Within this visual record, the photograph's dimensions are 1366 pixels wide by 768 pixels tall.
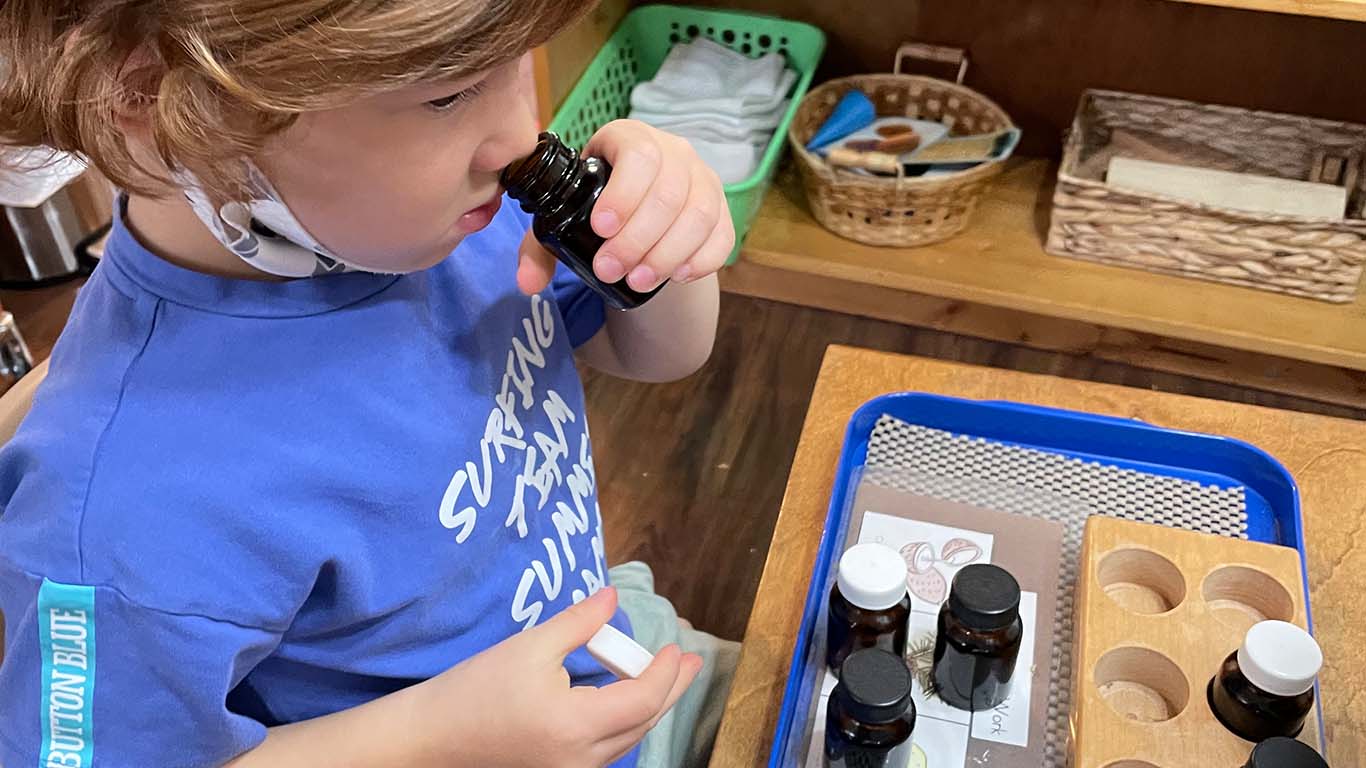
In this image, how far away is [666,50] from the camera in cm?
178

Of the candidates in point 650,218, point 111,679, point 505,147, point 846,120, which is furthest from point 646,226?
point 846,120

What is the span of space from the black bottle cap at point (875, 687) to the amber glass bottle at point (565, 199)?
9.1 inches

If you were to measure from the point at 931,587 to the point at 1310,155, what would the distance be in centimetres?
115

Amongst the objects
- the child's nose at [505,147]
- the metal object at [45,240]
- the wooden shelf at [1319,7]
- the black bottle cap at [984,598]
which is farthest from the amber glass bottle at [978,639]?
the metal object at [45,240]

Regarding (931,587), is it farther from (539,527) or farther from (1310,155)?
(1310,155)

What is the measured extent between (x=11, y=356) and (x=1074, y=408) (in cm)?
115

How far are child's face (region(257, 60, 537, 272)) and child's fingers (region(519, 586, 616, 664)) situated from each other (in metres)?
0.20

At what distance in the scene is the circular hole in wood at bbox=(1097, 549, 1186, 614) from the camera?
0.71 metres

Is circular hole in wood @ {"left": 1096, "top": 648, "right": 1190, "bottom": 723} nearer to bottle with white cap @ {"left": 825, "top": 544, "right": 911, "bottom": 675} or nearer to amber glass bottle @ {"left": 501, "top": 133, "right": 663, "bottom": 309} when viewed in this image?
bottle with white cap @ {"left": 825, "top": 544, "right": 911, "bottom": 675}

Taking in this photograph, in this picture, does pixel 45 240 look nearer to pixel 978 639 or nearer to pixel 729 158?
pixel 729 158

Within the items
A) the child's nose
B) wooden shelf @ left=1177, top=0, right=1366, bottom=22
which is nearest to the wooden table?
the child's nose

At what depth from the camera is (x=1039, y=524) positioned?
764 millimetres

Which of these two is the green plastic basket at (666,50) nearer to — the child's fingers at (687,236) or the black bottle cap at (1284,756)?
the child's fingers at (687,236)

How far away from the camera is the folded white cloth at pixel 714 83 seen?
1.61m
